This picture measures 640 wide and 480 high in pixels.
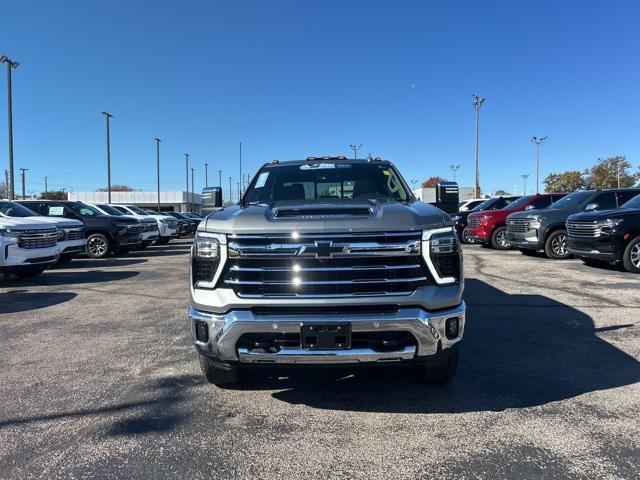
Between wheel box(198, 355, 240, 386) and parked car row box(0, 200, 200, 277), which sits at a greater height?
parked car row box(0, 200, 200, 277)

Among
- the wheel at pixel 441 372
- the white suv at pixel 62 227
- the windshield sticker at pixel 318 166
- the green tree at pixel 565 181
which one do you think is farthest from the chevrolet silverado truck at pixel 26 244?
the green tree at pixel 565 181

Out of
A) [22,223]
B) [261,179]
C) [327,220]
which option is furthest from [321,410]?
[22,223]

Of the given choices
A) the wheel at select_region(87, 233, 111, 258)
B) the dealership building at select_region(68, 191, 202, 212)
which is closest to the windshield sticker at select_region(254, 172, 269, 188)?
the wheel at select_region(87, 233, 111, 258)

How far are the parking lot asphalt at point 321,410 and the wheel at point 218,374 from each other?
9cm

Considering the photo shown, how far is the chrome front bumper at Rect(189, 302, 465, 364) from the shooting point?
3.38 meters

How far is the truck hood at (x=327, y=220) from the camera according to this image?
352 centimetres

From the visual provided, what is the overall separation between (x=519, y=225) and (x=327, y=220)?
11.4 meters

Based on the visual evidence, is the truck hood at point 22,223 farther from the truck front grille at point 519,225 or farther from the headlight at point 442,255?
the truck front grille at point 519,225

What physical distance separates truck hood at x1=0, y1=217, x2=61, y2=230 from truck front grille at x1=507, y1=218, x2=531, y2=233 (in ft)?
37.4

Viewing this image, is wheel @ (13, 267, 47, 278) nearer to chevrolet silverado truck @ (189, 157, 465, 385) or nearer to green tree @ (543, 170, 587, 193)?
chevrolet silverado truck @ (189, 157, 465, 385)

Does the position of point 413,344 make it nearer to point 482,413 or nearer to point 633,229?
point 482,413

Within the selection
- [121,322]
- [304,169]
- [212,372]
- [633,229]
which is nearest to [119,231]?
[121,322]

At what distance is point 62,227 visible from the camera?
11312mm

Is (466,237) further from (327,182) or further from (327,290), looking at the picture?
(327,290)
